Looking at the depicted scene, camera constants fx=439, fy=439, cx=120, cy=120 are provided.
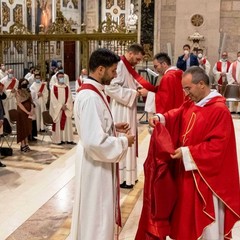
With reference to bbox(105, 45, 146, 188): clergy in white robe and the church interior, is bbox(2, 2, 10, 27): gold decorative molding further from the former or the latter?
bbox(105, 45, 146, 188): clergy in white robe

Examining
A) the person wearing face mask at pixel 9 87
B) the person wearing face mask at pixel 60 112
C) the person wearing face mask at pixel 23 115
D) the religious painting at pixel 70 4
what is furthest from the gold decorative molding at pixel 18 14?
the person wearing face mask at pixel 23 115

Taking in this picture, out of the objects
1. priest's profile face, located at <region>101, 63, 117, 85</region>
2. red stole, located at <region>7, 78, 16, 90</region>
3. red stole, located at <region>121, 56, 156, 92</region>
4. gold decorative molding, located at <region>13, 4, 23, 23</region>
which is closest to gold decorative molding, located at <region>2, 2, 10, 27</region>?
gold decorative molding, located at <region>13, 4, 23, 23</region>

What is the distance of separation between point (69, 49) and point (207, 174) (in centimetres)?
2062

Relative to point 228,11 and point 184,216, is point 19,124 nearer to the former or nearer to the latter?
point 184,216

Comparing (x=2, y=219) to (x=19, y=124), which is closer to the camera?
(x=2, y=219)

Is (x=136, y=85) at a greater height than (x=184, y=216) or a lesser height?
greater

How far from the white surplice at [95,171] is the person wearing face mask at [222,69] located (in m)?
9.88

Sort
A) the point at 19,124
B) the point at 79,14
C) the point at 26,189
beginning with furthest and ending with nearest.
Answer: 1. the point at 79,14
2. the point at 19,124
3. the point at 26,189

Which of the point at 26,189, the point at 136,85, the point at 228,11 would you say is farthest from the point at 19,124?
the point at 228,11

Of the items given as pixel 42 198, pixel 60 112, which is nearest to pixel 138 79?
pixel 42 198

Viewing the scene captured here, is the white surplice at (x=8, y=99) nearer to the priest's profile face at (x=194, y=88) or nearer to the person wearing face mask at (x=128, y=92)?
the person wearing face mask at (x=128, y=92)

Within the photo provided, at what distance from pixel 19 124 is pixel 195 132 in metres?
6.55

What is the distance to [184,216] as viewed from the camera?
11.3 ft

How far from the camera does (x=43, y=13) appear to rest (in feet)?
68.2
